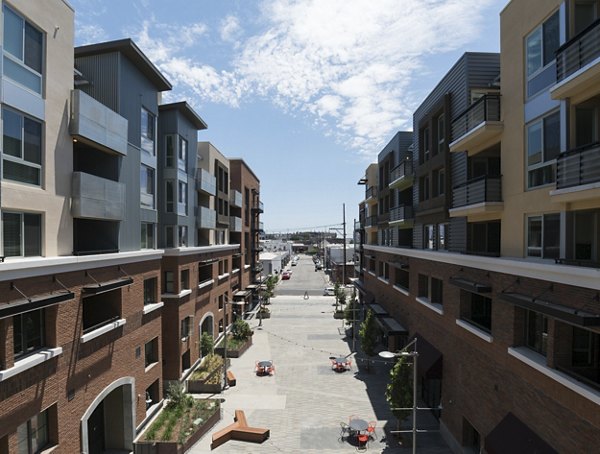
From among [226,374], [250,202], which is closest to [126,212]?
[226,374]

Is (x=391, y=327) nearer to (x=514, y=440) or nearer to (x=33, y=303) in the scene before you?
(x=514, y=440)

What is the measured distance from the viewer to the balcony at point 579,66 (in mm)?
9320

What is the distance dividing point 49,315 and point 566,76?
56.2 feet

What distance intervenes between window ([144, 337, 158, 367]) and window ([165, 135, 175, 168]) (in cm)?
1091

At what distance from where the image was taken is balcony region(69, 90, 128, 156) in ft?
45.5

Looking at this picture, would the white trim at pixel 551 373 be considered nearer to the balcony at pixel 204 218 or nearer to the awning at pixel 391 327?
the awning at pixel 391 327

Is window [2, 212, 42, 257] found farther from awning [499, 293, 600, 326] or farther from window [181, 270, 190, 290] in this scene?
awning [499, 293, 600, 326]

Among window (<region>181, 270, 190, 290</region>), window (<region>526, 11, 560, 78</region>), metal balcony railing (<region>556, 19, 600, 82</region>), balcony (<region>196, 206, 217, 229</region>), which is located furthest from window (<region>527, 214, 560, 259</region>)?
balcony (<region>196, 206, 217, 229</region>)

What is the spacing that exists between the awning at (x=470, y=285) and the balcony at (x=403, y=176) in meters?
11.2

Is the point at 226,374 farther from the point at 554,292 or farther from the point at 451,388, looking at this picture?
A: the point at 554,292

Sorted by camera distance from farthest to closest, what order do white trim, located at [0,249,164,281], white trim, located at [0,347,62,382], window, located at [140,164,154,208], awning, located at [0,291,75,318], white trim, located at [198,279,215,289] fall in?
1. white trim, located at [198,279,215,289]
2. window, located at [140,164,154,208]
3. white trim, located at [0,249,164,281]
4. white trim, located at [0,347,62,382]
5. awning, located at [0,291,75,318]

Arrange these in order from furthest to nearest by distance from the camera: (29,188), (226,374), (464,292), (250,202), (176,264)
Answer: (250,202) → (226,374) → (176,264) → (464,292) → (29,188)

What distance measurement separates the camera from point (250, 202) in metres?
50.7

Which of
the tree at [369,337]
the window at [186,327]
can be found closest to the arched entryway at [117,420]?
the window at [186,327]
